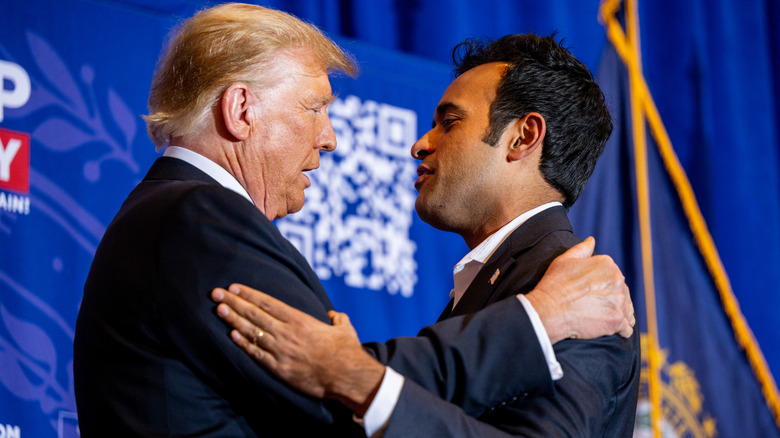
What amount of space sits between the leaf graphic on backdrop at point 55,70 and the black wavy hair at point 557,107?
118 cm

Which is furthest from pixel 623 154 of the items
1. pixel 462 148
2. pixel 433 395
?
pixel 433 395

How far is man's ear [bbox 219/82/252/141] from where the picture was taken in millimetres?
1919

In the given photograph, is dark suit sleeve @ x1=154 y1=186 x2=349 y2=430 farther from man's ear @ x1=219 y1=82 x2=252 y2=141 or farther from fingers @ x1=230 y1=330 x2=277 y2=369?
man's ear @ x1=219 y1=82 x2=252 y2=141

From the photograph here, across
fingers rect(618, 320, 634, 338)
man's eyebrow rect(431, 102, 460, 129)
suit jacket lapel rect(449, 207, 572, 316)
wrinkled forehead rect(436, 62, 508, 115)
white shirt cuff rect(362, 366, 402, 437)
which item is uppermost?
wrinkled forehead rect(436, 62, 508, 115)

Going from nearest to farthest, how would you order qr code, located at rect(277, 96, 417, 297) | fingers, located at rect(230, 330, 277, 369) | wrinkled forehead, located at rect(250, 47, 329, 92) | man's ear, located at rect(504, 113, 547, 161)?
fingers, located at rect(230, 330, 277, 369) → wrinkled forehead, located at rect(250, 47, 329, 92) → man's ear, located at rect(504, 113, 547, 161) → qr code, located at rect(277, 96, 417, 297)

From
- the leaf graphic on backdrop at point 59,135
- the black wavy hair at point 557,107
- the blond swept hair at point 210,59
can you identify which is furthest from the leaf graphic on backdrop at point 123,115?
the black wavy hair at point 557,107

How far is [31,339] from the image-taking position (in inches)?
100

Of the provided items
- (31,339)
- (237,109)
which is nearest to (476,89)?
(237,109)

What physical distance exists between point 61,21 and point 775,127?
3.94 m

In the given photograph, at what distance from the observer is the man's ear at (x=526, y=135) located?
7.49 feet

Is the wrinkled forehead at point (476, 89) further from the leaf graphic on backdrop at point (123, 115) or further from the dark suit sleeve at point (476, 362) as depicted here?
the leaf graphic on backdrop at point (123, 115)

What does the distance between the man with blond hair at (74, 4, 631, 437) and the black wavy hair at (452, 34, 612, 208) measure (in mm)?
486

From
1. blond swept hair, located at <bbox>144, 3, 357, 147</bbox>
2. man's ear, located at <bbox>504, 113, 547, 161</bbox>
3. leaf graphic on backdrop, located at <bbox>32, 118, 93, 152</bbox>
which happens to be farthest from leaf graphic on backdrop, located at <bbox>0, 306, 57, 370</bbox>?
man's ear, located at <bbox>504, 113, 547, 161</bbox>

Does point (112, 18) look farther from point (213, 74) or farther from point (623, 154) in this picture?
point (623, 154)
